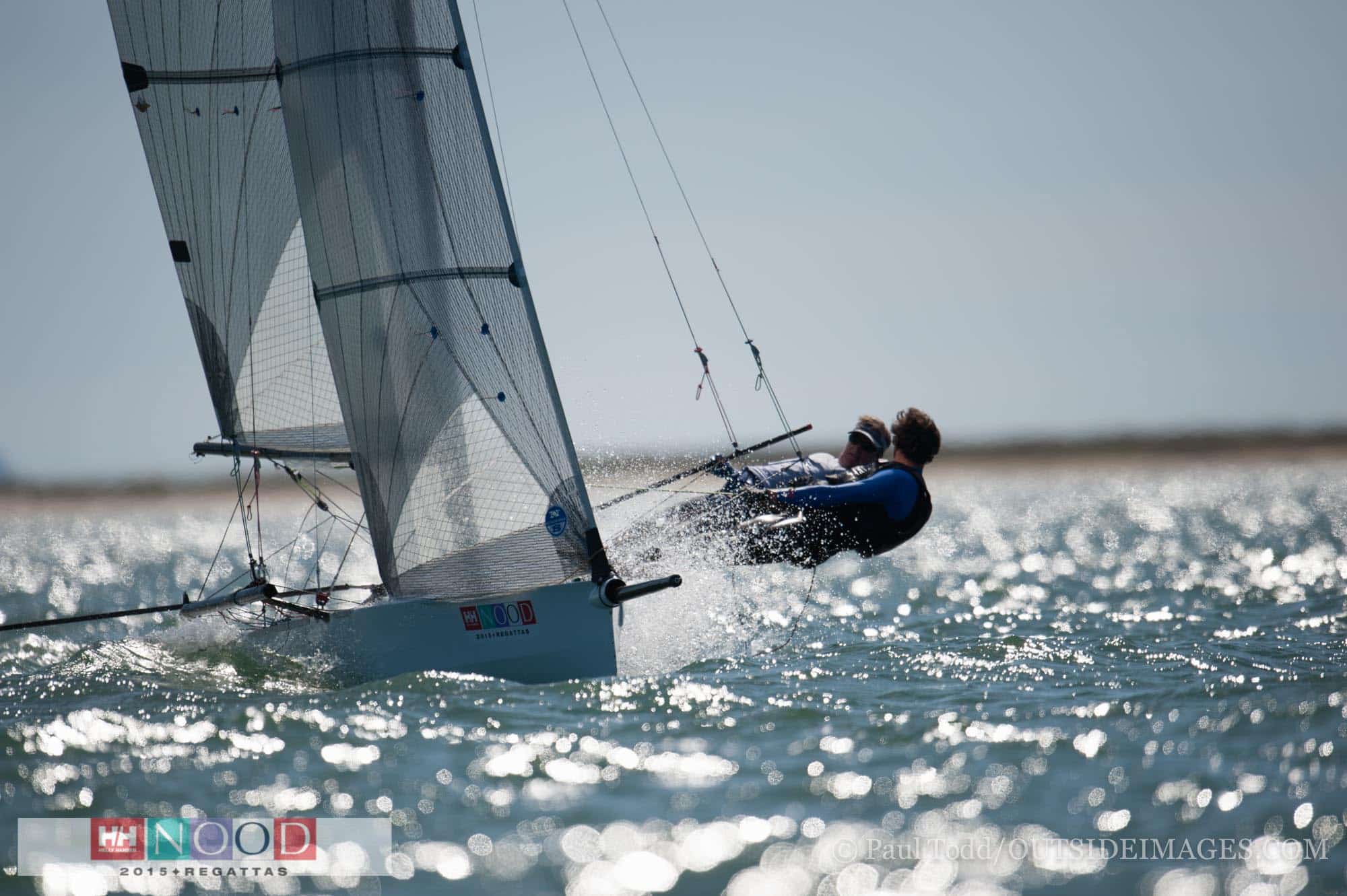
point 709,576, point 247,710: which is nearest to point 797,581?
point 709,576

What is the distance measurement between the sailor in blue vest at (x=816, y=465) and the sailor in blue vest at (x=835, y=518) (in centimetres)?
14

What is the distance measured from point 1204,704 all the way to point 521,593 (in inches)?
158

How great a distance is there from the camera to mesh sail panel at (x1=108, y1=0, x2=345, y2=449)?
8977mm

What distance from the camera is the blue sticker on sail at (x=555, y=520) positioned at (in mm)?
7758

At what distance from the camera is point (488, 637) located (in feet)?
25.0

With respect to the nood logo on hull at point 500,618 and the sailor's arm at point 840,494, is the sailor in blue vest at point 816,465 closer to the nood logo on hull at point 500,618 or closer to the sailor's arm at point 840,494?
the sailor's arm at point 840,494

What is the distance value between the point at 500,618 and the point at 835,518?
7.44ft

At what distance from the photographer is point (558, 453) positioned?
7871mm

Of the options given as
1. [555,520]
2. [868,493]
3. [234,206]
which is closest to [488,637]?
[555,520]

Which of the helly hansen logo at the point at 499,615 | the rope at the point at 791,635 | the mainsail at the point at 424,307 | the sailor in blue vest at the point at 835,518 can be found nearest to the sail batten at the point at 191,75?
the mainsail at the point at 424,307

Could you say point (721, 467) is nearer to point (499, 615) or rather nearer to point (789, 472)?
point (789, 472)

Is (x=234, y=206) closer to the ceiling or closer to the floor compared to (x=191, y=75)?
closer to the floor

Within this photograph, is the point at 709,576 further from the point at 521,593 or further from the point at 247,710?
the point at 247,710

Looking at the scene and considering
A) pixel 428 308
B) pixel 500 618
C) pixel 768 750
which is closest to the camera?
pixel 768 750
